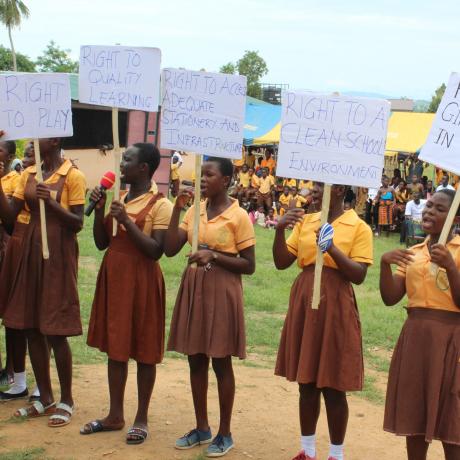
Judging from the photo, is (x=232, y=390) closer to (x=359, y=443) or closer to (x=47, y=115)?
(x=359, y=443)

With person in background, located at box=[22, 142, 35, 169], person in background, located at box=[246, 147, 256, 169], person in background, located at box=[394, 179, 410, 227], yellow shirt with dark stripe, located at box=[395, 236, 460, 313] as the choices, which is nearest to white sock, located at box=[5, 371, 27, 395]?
person in background, located at box=[22, 142, 35, 169]

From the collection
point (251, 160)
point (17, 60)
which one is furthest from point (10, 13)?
point (251, 160)

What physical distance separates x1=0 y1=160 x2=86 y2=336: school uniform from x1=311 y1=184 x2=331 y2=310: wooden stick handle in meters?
1.95

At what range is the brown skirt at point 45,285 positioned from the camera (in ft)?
18.0

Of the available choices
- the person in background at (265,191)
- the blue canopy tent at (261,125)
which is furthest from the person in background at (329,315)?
the blue canopy tent at (261,125)

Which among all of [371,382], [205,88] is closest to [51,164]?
[205,88]

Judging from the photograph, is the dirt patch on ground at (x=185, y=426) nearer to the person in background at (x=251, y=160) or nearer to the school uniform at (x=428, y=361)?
the school uniform at (x=428, y=361)

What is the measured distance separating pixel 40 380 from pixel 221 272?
70.7 inches

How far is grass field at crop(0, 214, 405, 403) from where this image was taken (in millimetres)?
7672

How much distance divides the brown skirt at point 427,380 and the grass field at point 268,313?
251cm

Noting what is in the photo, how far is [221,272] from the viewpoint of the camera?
502cm

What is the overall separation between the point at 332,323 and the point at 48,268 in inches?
85.5

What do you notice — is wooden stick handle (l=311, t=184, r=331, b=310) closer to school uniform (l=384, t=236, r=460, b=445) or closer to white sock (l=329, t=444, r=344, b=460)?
school uniform (l=384, t=236, r=460, b=445)

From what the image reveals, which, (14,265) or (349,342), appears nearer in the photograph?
(349,342)
